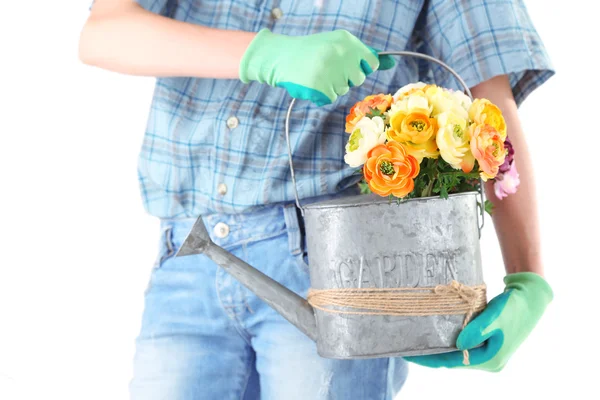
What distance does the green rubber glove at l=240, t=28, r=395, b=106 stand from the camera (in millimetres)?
1011

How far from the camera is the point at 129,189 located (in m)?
2.29

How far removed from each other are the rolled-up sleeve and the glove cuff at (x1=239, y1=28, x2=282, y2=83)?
367mm

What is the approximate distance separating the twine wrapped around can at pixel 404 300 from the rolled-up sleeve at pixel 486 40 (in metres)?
0.44

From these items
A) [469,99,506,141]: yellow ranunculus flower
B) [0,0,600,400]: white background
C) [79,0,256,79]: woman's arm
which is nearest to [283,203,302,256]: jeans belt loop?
[79,0,256,79]: woman's arm

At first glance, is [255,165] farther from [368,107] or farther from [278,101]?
[368,107]

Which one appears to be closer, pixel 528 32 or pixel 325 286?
pixel 325 286

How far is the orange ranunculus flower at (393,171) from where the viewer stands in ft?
3.05

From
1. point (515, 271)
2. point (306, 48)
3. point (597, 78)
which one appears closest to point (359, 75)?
point (306, 48)

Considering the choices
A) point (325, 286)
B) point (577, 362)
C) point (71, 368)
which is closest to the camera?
point (325, 286)

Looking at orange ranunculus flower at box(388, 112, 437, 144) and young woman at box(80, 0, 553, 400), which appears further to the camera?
young woman at box(80, 0, 553, 400)

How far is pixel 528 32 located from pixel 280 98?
17.0 inches

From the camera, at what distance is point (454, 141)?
0.95m

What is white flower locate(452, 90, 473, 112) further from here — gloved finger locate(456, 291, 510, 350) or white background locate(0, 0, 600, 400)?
white background locate(0, 0, 600, 400)

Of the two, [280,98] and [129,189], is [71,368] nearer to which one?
[129,189]
